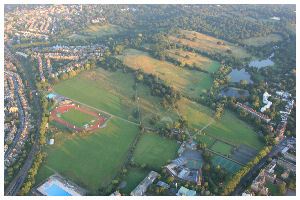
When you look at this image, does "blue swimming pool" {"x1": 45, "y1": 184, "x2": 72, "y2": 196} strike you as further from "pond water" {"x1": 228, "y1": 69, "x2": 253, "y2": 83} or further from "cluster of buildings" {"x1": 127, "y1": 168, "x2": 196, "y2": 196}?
"pond water" {"x1": 228, "y1": 69, "x2": 253, "y2": 83}

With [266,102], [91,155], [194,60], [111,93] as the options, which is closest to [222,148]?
[266,102]

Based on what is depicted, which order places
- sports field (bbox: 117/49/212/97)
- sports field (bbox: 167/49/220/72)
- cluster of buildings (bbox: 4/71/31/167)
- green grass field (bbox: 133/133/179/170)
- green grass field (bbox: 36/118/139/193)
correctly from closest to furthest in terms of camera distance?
1. green grass field (bbox: 36/118/139/193)
2. green grass field (bbox: 133/133/179/170)
3. cluster of buildings (bbox: 4/71/31/167)
4. sports field (bbox: 117/49/212/97)
5. sports field (bbox: 167/49/220/72)

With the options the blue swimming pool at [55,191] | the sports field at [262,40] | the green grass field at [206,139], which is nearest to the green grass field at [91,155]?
the blue swimming pool at [55,191]

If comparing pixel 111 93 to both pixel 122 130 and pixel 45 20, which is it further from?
pixel 45 20

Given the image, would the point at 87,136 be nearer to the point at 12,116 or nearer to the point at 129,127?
the point at 129,127

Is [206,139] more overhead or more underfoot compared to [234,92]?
more underfoot

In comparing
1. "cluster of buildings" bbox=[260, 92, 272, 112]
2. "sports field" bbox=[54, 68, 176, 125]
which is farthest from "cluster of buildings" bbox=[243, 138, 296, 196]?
"sports field" bbox=[54, 68, 176, 125]
